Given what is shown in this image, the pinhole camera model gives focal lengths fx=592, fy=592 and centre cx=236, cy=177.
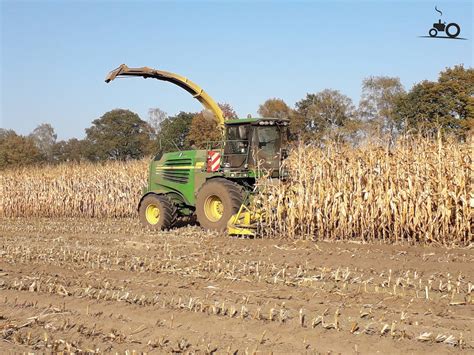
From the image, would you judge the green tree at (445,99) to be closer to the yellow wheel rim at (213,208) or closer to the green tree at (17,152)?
the yellow wheel rim at (213,208)

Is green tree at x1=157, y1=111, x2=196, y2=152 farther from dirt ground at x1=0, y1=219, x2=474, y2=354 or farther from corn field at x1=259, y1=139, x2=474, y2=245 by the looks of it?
dirt ground at x1=0, y1=219, x2=474, y2=354

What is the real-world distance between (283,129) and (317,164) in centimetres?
149

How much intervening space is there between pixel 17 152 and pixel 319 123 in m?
29.4

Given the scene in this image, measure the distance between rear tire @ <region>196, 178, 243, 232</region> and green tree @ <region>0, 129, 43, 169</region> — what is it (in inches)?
1306

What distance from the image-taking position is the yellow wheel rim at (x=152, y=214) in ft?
46.1

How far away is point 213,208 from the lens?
12.6 metres

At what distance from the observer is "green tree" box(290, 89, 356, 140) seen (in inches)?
456

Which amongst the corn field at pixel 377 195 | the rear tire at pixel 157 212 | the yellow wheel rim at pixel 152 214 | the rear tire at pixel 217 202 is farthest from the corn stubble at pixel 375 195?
the yellow wheel rim at pixel 152 214

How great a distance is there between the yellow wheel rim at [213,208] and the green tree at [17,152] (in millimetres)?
33218

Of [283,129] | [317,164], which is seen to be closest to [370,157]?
[317,164]

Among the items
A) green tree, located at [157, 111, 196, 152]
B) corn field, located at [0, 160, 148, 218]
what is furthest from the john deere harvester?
green tree, located at [157, 111, 196, 152]

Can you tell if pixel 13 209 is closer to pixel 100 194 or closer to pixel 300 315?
pixel 100 194

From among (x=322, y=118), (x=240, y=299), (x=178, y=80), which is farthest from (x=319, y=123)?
(x=240, y=299)

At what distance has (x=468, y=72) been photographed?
31141mm
